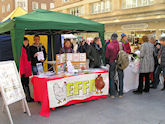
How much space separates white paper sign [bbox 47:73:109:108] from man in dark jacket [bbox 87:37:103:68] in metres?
0.58

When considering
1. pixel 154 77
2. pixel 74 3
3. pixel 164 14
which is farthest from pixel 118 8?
pixel 154 77

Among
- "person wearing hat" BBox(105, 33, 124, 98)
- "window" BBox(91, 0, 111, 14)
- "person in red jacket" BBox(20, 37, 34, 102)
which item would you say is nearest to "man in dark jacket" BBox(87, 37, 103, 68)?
"person wearing hat" BBox(105, 33, 124, 98)

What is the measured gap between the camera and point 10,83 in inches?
141

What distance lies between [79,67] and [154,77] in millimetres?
2786

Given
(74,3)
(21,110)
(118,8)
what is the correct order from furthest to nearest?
(74,3) < (118,8) < (21,110)

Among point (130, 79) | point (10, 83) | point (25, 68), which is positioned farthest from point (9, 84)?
point (130, 79)

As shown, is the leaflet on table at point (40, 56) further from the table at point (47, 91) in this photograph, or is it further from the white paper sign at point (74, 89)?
the white paper sign at point (74, 89)

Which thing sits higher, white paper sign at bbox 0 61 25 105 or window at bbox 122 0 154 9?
window at bbox 122 0 154 9

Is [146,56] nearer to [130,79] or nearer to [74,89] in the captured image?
[130,79]

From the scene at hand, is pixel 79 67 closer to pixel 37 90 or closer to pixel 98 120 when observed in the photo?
pixel 37 90

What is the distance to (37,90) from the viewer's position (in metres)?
4.35

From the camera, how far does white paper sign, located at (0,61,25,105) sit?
3403 mm

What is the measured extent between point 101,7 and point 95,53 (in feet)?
57.5

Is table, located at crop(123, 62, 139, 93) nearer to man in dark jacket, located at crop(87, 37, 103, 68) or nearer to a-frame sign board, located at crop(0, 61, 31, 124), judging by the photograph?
man in dark jacket, located at crop(87, 37, 103, 68)
